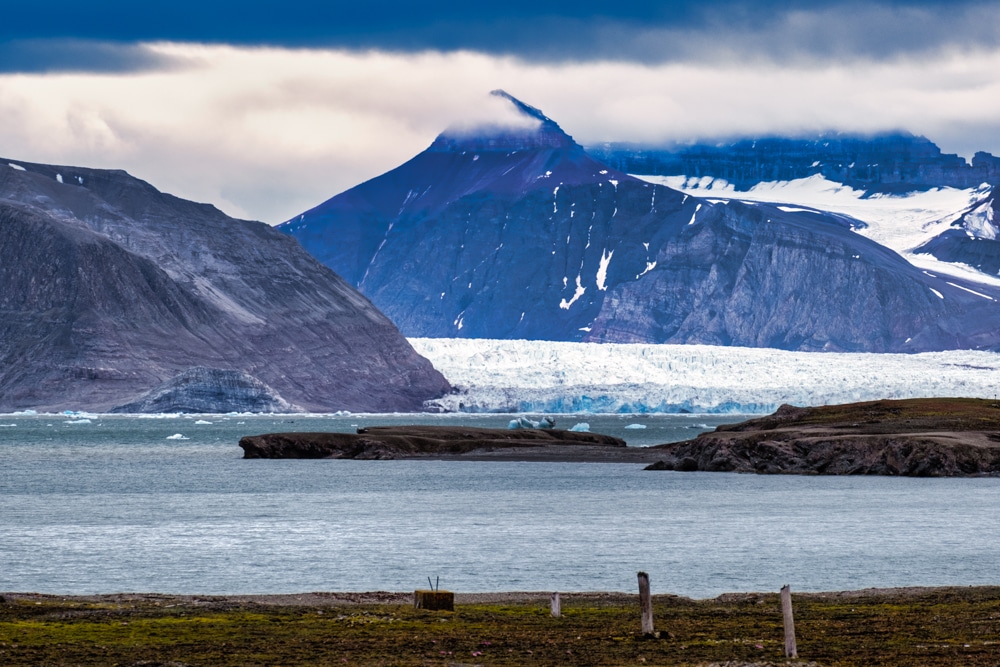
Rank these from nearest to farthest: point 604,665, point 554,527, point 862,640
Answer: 1. point 604,665
2. point 862,640
3. point 554,527

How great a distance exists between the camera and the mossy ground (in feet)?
83.7

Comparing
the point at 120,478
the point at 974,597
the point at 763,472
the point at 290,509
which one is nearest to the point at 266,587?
the point at 974,597

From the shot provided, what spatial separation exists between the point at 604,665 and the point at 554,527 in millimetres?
34748

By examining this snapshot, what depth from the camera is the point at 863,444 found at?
92.9 meters

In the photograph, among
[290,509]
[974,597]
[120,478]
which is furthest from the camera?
[120,478]

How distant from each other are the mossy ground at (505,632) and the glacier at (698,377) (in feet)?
412

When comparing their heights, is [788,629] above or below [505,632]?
above

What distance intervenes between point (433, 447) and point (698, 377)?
6906 centimetres

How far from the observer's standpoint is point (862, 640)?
27.5 metres

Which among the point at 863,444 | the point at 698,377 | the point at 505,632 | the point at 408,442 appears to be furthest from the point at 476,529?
the point at 698,377

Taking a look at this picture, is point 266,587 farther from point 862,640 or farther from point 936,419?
point 936,419

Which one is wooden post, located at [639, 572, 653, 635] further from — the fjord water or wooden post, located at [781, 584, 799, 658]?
the fjord water

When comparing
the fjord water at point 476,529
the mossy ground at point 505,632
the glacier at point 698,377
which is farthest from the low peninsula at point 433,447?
the mossy ground at point 505,632

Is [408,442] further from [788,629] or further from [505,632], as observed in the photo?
[788,629]
